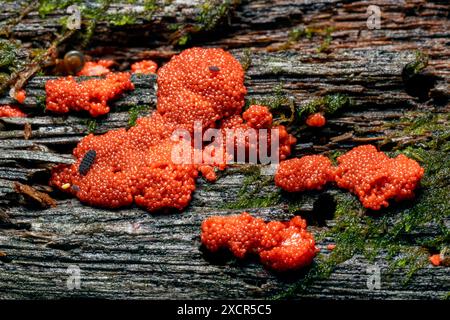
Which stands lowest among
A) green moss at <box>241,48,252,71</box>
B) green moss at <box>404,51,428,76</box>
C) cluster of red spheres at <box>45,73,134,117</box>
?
cluster of red spheres at <box>45,73,134,117</box>

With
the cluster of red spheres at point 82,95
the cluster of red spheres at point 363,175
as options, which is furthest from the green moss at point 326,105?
the cluster of red spheres at point 82,95

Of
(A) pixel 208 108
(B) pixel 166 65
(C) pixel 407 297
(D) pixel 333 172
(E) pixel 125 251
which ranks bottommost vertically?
(C) pixel 407 297

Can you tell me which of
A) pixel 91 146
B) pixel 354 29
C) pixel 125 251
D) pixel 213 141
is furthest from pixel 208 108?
pixel 354 29

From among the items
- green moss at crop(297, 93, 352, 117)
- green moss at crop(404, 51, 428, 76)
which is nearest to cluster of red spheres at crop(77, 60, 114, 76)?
green moss at crop(297, 93, 352, 117)

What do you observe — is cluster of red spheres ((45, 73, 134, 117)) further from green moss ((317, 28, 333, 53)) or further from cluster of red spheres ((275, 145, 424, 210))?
green moss ((317, 28, 333, 53))

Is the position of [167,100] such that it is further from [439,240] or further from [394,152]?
[439,240]

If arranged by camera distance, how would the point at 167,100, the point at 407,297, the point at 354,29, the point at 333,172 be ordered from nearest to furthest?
1. the point at 407,297
2. the point at 333,172
3. the point at 167,100
4. the point at 354,29

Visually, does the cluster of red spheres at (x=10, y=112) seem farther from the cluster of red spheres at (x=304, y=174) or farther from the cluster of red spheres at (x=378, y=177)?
the cluster of red spheres at (x=378, y=177)
